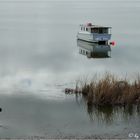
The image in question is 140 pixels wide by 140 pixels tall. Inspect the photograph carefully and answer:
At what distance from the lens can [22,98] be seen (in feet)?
69.8

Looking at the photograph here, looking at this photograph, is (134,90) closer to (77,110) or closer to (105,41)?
(77,110)

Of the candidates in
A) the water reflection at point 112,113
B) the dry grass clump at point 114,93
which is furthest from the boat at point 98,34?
the water reflection at point 112,113

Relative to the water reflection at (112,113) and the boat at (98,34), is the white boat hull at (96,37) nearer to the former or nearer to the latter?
the boat at (98,34)

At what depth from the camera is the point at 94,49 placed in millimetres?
50844

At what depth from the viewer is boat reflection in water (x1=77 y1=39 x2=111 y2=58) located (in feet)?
155

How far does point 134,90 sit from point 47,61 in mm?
20260

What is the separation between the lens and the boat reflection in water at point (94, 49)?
4719 centimetres

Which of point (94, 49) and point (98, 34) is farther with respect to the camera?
point (98, 34)

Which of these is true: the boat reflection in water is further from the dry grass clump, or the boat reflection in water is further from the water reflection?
the water reflection

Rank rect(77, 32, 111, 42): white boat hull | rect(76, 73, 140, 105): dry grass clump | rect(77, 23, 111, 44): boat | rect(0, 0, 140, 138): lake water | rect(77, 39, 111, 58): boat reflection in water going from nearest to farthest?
rect(0, 0, 140, 138): lake water, rect(76, 73, 140, 105): dry grass clump, rect(77, 39, 111, 58): boat reflection in water, rect(77, 23, 111, 44): boat, rect(77, 32, 111, 42): white boat hull

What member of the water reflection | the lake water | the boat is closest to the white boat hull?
the boat

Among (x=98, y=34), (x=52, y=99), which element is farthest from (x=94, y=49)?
(x=52, y=99)

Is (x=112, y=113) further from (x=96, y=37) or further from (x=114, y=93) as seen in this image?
(x=96, y=37)

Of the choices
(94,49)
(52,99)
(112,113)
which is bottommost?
(94,49)
